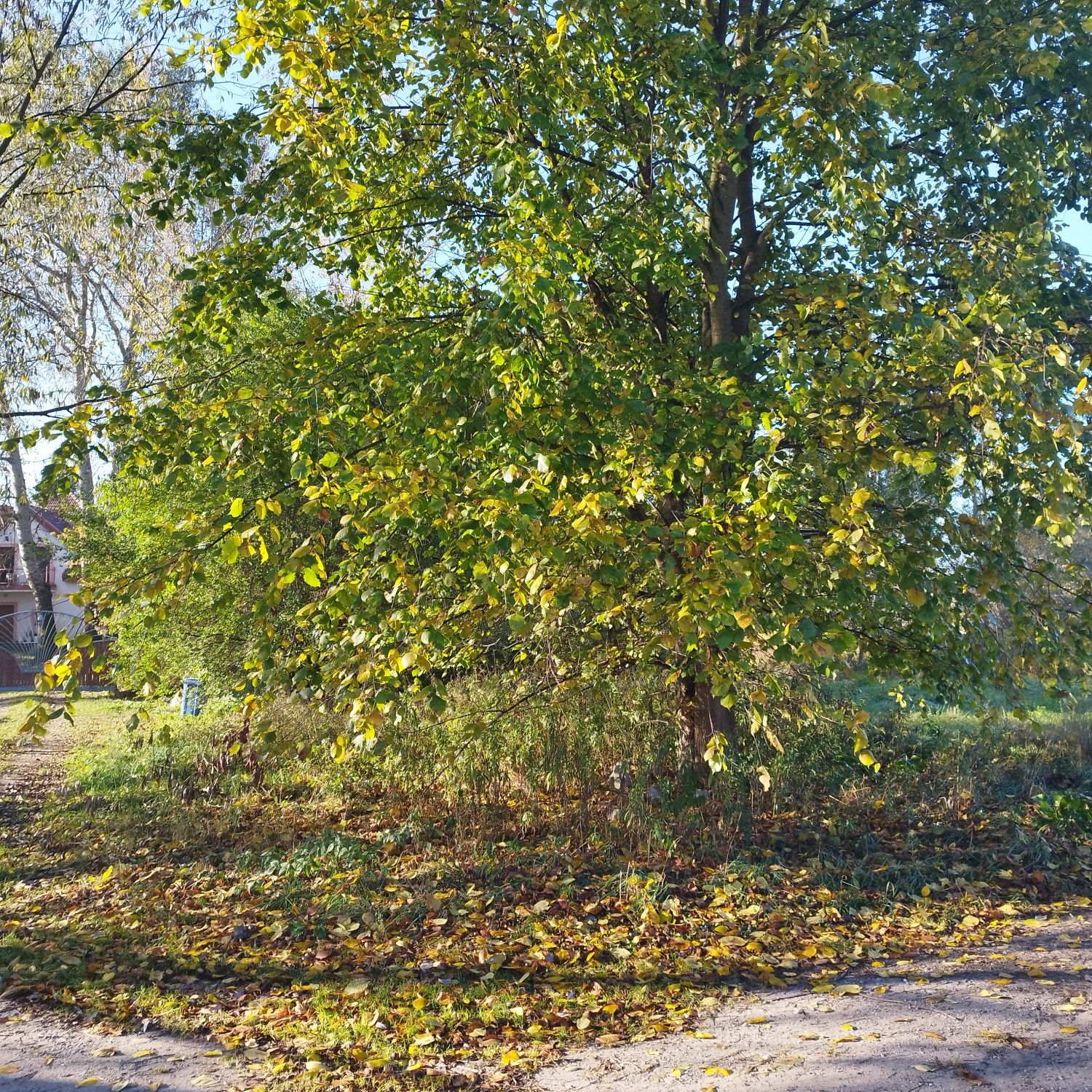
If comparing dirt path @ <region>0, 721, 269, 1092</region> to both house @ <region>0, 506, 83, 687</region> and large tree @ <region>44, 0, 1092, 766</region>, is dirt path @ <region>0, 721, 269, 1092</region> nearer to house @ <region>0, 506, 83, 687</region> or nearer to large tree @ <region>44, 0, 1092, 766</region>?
large tree @ <region>44, 0, 1092, 766</region>

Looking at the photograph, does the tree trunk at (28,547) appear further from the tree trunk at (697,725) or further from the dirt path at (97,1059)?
the dirt path at (97,1059)

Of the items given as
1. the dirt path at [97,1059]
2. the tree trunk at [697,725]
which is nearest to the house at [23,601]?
the tree trunk at [697,725]

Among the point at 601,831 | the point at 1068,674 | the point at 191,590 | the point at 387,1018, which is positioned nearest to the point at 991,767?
the point at 1068,674

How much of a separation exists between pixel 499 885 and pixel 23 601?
3433 centimetres

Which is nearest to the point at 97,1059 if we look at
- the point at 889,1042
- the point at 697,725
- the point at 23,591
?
the point at 889,1042

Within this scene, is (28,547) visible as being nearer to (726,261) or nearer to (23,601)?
(23,601)

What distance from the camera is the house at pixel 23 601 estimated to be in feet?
71.6

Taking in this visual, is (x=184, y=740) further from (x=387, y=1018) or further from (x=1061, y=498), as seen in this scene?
(x=1061, y=498)

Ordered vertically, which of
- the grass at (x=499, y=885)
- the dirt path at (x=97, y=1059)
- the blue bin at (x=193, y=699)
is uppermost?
the blue bin at (x=193, y=699)

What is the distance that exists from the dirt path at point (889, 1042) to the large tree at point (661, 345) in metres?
1.37

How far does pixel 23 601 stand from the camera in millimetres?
34906

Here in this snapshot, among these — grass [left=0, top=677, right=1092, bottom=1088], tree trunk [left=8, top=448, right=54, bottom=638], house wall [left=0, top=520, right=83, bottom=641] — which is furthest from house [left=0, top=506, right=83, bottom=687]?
grass [left=0, top=677, right=1092, bottom=1088]

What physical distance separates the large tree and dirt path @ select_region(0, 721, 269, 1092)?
170cm

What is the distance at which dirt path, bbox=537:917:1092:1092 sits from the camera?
372 cm
